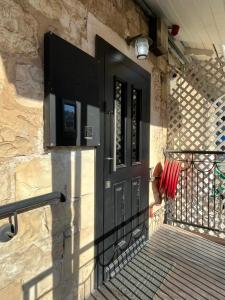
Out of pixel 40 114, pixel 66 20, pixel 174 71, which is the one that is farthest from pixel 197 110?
pixel 40 114

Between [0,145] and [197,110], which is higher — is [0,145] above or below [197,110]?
below

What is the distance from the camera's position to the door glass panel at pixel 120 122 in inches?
103

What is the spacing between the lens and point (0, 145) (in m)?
1.34

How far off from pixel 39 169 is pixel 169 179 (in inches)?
90.9

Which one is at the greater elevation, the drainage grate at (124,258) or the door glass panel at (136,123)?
the door glass panel at (136,123)

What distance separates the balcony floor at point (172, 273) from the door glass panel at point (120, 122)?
44.6 inches

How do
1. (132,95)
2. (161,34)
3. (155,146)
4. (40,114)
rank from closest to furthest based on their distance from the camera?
(40,114) < (132,95) < (161,34) < (155,146)

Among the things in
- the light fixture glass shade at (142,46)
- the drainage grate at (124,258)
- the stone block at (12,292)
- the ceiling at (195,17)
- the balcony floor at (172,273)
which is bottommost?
the balcony floor at (172,273)

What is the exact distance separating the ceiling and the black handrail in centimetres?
259

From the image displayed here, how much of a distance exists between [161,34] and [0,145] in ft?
8.89

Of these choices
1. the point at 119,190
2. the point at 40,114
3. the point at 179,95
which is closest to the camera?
the point at 40,114

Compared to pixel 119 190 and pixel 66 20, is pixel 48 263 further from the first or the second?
pixel 66 20

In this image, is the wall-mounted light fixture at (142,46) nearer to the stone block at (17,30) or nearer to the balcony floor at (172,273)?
the stone block at (17,30)

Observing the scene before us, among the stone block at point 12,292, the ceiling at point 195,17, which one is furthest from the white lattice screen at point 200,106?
the stone block at point 12,292
